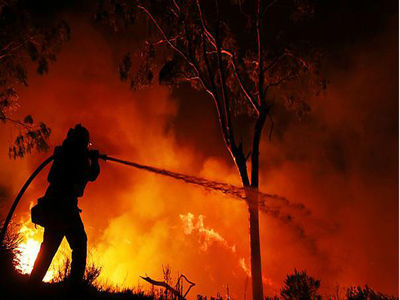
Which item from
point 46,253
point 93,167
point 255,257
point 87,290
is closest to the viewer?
point 46,253

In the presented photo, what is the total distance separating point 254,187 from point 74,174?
6945 mm

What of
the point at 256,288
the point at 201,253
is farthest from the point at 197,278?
the point at 256,288

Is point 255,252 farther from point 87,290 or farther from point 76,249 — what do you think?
point 76,249

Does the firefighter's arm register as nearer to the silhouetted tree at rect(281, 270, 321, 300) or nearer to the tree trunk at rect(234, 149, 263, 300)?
the silhouetted tree at rect(281, 270, 321, 300)

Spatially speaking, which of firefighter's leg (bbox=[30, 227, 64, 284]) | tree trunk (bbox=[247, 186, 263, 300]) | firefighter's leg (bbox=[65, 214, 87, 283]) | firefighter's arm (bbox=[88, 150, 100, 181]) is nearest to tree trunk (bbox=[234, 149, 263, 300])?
tree trunk (bbox=[247, 186, 263, 300])

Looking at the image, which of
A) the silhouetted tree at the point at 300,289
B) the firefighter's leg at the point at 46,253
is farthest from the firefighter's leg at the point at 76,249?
the silhouetted tree at the point at 300,289

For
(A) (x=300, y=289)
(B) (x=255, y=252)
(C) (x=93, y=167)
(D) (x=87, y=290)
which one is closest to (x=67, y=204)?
(C) (x=93, y=167)

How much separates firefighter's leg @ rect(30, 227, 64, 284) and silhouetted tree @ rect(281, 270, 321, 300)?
392 centimetres

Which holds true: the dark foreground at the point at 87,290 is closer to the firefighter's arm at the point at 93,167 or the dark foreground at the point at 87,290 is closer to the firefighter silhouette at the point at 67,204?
the firefighter silhouette at the point at 67,204

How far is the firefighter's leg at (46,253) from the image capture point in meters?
3.59

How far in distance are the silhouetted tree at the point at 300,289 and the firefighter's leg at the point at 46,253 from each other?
3917mm

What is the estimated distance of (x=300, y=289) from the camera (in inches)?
208

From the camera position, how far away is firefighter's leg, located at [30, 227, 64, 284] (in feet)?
11.8

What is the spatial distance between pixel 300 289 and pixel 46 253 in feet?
13.7
